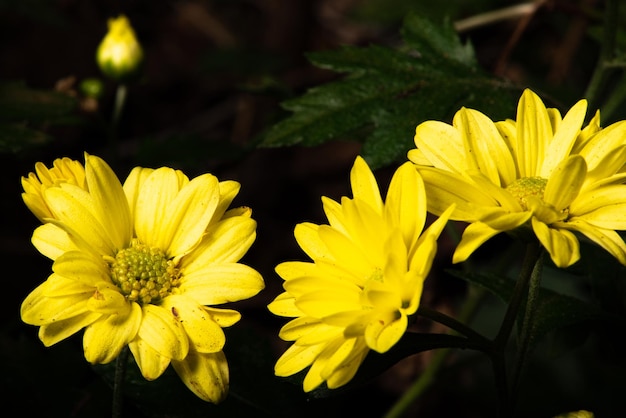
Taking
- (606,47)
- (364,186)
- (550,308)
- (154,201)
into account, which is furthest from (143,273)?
(606,47)

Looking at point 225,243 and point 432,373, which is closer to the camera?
point 225,243

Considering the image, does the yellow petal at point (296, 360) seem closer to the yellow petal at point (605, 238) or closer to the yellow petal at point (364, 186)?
the yellow petal at point (364, 186)

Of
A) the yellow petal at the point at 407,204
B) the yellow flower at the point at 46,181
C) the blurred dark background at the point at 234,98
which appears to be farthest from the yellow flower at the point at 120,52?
the yellow petal at the point at 407,204

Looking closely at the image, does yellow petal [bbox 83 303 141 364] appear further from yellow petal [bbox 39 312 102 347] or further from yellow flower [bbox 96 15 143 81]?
yellow flower [bbox 96 15 143 81]

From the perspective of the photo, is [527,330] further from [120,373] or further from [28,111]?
[28,111]

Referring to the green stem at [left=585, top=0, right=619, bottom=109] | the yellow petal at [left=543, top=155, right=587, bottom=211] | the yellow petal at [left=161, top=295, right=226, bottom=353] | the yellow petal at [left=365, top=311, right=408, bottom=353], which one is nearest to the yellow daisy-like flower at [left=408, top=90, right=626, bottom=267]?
the yellow petal at [left=543, top=155, right=587, bottom=211]

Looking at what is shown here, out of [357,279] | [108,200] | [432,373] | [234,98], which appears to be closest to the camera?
[357,279]
